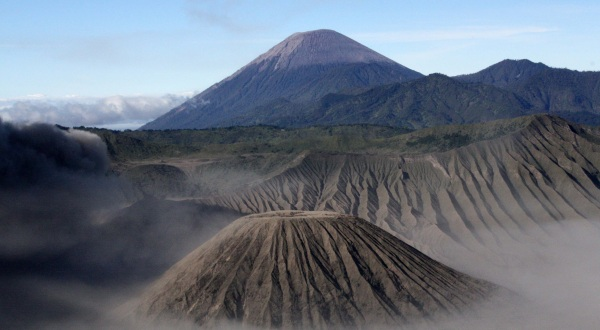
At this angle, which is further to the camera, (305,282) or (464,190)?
(464,190)

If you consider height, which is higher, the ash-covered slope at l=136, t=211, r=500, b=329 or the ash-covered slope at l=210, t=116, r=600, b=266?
the ash-covered slope at l=136, t=211, r=500, b=329

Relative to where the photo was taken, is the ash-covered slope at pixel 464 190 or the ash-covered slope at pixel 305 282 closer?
the ash-covered slope at pixel 305 282

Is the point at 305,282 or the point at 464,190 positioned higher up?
the point at 305,282

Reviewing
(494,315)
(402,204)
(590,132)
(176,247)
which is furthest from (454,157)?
(494,315)

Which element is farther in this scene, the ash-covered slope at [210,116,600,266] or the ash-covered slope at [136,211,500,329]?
the ash-covered slope at [210,116,600,266]
